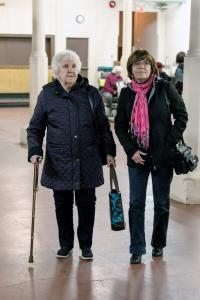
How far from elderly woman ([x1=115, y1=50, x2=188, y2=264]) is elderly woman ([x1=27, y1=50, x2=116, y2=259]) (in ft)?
0.63

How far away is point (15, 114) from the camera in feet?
59.8

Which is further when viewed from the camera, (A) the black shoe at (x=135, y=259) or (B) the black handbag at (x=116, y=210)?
(A) the black shoe at (x=135, y=259)

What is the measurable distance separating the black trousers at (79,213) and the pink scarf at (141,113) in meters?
0.62

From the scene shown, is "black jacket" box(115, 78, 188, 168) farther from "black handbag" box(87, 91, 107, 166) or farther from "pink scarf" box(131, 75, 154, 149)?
"black handbag" box(87, 91, 107, 166)

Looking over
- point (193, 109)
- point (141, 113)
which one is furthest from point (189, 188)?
point (141, 113)

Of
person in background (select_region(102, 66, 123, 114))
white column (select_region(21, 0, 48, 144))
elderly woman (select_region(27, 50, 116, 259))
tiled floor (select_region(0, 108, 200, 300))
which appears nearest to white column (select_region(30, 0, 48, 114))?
white column (select_region(21, 0, 48, 144))

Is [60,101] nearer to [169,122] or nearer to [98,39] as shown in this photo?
[169,122]

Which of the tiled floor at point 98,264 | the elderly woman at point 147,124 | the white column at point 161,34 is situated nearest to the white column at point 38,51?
the tiled floor at point 98,264

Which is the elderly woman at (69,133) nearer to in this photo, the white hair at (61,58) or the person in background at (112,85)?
the white hair at (61,58)

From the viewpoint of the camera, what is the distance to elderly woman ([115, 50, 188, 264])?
480 centimetres

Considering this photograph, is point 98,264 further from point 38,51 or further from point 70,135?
point 38,51

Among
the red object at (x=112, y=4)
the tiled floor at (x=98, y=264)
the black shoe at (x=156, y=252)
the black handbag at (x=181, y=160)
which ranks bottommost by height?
the tiled floor at (x=98, y=264)

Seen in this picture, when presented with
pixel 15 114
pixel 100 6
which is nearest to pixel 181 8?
pixel 100 6

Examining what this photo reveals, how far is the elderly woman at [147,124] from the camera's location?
4.80 meters
